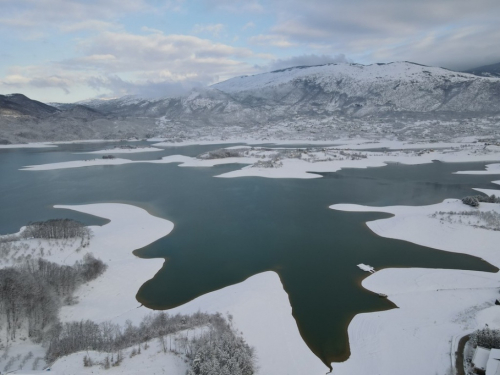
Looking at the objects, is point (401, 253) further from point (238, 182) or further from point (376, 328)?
point (238, 182)

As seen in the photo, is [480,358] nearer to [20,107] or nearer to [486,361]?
[486,361]

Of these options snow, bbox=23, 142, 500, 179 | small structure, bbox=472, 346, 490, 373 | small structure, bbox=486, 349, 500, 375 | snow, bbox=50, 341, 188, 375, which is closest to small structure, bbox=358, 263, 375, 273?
small structure, bbox=472, 346, 490, 373

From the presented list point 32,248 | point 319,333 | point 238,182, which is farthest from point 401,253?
point 238,182

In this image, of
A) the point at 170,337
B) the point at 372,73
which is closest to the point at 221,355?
the point at 170,337

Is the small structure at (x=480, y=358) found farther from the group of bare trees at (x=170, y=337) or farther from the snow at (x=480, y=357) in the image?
the group of bare trees at (x=170, y=337)

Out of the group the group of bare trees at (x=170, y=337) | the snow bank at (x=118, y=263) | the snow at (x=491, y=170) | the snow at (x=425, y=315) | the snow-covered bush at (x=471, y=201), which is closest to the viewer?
the group of bare trees at (x=170, y=337)

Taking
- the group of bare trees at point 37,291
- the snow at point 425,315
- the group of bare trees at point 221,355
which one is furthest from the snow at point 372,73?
the group of bare trees at point 37,291
